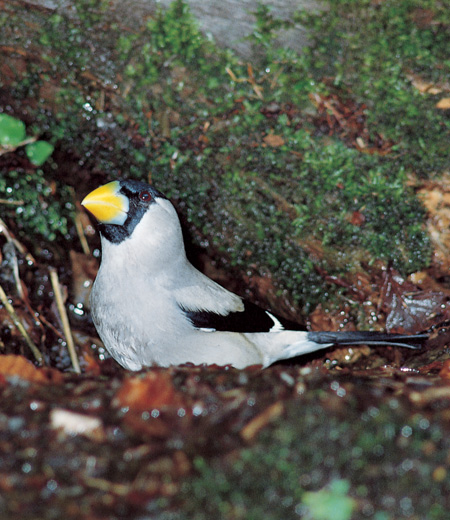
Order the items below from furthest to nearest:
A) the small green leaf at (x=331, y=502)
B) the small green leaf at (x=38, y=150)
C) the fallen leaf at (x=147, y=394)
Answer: the small green leaf at (x=38, y=150), the fallen leaf at (x=147, y=394), the small green leaf at (x=331, y=502)

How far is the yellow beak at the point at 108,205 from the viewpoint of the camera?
3.25m

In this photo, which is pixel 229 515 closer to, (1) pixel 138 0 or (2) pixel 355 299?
(2) pixel 355 299

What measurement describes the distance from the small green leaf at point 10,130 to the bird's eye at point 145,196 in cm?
130

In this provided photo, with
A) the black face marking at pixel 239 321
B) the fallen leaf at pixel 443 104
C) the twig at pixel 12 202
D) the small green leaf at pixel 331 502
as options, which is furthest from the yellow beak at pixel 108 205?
the fallen leaf at pixel 443 104

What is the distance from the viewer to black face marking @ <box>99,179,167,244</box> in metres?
3.33

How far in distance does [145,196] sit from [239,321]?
1.13 metres

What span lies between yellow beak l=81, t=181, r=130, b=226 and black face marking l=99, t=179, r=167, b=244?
3 cm

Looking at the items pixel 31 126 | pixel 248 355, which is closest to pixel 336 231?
pixel 248 355

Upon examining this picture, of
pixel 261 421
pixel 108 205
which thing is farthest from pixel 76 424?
pixel 108 205

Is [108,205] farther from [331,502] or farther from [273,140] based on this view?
[331,502]

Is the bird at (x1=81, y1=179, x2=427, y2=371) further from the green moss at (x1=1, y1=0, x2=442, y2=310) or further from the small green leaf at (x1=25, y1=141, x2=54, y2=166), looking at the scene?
the small green leaf at (x1=25, y1=141, x2=54, y2=166)

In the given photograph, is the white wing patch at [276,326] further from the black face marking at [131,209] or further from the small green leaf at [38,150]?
the small green leaf at [38,150]

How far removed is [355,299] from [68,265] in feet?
8.44

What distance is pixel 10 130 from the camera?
3.82 m
